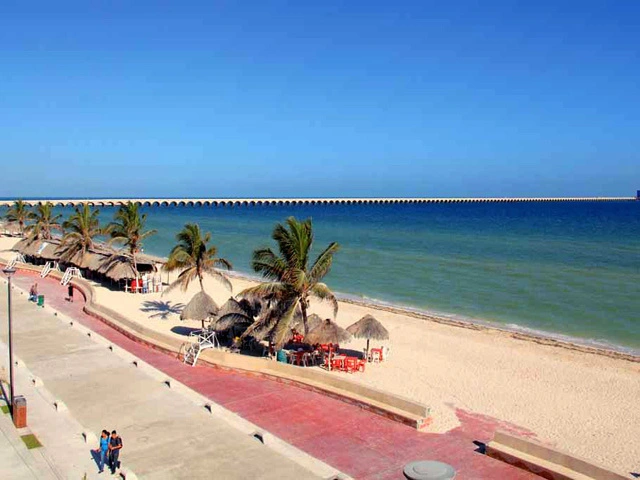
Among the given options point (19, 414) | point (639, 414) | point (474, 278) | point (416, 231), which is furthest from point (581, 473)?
point (416, 231)

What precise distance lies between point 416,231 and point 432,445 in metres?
70.5

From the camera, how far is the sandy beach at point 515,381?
506 inches

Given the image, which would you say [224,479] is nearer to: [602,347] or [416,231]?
[602,347]

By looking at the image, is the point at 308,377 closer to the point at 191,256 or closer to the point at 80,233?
the point at 191,256

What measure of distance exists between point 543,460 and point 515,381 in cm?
671

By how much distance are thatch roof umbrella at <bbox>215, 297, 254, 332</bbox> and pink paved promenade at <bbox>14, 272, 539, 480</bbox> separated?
6.59ft

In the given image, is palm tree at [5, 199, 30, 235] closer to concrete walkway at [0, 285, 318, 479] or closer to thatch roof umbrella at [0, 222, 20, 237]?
thatch roof umbrella at [0, 222, 20, 237]

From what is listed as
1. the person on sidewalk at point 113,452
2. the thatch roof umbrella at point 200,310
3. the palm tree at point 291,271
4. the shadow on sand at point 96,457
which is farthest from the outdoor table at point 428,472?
the thatch roof umbrella at point 200,310

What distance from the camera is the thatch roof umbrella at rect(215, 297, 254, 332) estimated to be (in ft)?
59.2

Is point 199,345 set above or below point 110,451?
below

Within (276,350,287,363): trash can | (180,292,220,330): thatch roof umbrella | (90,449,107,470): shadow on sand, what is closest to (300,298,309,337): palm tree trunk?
(276,350,287,363): trash can

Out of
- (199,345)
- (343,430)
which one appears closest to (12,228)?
(199,345)

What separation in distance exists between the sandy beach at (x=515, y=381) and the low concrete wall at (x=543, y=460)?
175 centimetres

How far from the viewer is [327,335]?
1642cm
